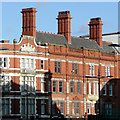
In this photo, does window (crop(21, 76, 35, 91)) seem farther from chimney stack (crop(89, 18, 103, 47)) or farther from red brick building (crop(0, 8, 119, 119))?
chimney stack (crop(89, 18, 103, 47))

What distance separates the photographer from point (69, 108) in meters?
89.7

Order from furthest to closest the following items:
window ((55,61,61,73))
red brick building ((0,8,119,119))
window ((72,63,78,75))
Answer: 1. window ((72,63,78,75))
2. window ((55,61,61,73))
3. red brick building ((0,8,119,119))

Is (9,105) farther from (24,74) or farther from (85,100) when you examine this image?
(85,100)

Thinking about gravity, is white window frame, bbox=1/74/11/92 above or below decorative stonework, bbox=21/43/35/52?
below

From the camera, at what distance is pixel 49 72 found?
3413 inches

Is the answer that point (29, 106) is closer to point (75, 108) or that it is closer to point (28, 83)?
point (28, 83)

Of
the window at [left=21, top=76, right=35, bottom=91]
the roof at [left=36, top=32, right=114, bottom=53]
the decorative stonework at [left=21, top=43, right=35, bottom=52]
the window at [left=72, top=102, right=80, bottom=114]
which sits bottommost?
the window at [left=72, top=102, right=80, bottom=114]

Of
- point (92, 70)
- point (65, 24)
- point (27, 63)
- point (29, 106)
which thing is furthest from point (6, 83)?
point (92, 70)

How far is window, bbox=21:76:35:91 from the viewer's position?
3282 inches

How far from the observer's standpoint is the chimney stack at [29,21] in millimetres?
86438

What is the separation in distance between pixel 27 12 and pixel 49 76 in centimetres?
1169

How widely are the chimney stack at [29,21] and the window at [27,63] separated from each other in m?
5.15

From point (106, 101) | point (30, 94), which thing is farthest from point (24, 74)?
point (106, 101)

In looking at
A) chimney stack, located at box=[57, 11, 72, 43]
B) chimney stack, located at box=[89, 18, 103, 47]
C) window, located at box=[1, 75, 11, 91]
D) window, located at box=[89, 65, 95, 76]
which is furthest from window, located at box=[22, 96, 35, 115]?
chimney stack, located at box=[89, 18, 103, 47]
